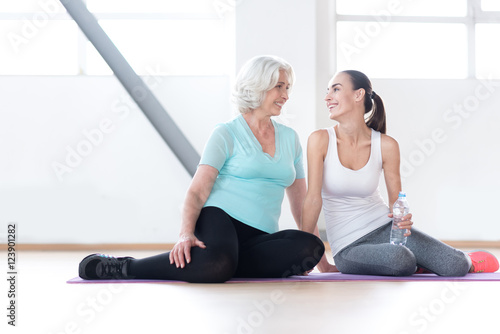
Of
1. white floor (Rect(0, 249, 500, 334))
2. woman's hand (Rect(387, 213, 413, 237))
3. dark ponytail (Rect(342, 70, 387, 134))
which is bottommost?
white floor (Rect(0, 249, 500, 334))

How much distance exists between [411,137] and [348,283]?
2.63 meters

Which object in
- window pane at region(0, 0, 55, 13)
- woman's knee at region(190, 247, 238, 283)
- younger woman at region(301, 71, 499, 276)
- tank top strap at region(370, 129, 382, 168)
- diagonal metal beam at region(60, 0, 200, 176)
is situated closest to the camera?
woman's knee at region(190, 247, 238, 283)

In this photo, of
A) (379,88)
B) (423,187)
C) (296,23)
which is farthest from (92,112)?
(423,187)

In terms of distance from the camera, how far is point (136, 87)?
4.10 m

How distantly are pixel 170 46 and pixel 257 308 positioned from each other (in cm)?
335

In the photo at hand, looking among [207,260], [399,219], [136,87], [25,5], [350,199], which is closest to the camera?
[207,260]

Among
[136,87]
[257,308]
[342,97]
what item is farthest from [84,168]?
[257,308]

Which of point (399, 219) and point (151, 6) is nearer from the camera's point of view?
point (399, 219)

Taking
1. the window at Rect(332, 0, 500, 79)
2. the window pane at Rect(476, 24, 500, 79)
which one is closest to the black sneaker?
the window at Rect(332, 0, 500, 79)

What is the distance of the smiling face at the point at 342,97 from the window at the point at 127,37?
2.12 meters

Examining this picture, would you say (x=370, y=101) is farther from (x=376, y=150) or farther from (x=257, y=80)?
(x=257, y=80)

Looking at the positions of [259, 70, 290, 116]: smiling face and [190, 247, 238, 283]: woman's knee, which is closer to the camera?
[190, 247, 238, 283]: woman's knee

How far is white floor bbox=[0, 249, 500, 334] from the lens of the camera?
1.40 m

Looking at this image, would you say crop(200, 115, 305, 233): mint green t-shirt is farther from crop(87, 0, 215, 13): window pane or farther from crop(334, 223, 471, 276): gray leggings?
crop(87, 0, 215, 13): window pane
